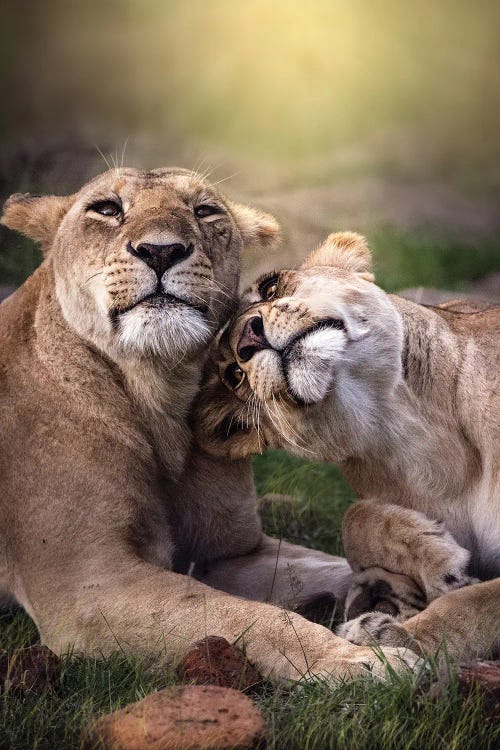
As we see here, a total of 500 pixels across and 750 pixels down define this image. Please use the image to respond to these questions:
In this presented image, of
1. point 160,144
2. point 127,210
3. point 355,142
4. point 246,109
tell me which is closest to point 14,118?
point 160,144

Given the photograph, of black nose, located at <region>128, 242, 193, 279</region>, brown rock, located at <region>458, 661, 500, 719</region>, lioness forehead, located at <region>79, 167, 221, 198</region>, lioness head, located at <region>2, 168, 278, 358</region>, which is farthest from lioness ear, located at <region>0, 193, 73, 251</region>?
brown rock, located at <region>458, 661, 500, 719</region>

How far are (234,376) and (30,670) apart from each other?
3.12 feet

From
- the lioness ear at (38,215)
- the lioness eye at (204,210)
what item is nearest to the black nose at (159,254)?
the lioness eye at (204,210)

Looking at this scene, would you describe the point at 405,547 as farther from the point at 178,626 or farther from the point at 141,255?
the point at 141,255

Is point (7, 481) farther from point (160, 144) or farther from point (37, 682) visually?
point (160, 144)

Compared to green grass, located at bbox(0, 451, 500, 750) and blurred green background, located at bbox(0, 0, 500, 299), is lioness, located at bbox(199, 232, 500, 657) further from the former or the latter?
blurred green background, located at bbox(0, 0, 500, 299)

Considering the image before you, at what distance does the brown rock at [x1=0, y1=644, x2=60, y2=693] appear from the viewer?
7.84ft

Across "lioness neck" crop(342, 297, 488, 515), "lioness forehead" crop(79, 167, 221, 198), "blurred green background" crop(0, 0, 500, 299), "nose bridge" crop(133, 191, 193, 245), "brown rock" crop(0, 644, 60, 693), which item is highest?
"blurred green background" crop(0, 0, 500, 299)

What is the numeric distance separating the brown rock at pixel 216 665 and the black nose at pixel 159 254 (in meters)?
0.90

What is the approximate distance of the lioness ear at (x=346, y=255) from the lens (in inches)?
125

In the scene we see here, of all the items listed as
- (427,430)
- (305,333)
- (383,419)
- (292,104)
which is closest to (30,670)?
(305,333)

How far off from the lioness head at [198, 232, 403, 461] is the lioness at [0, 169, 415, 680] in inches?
4.3

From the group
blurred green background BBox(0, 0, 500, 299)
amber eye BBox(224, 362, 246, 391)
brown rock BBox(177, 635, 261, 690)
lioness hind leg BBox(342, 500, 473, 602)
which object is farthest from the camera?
blurred green background BBox(0, 0, 500, 299)

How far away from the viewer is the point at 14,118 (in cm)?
690
